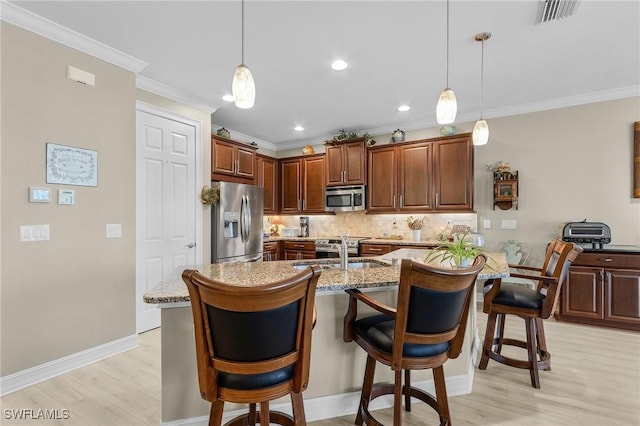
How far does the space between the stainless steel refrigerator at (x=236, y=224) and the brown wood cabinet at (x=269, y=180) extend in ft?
2.64

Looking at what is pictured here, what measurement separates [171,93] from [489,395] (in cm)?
425

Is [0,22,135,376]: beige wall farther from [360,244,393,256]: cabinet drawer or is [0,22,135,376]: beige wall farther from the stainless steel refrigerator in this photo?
[360,244,393,256]: cabinet drawer

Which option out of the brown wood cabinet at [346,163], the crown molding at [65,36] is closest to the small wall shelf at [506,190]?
the brown wood cabinet at [346,163]

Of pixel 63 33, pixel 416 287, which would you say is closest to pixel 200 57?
pixel 63 33

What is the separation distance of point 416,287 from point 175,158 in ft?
11.2

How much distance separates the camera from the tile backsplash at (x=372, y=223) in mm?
4754

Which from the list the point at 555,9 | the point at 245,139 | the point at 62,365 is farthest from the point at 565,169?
the point at 62,365

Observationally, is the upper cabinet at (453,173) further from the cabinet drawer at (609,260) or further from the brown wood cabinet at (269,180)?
the brown wood cabinet at (269,180)

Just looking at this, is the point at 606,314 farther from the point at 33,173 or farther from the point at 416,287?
the point at 33,173

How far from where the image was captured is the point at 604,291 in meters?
3.48

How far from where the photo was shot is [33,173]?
2410mm

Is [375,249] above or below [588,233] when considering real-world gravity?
below

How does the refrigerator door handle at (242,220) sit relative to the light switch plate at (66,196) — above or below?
below

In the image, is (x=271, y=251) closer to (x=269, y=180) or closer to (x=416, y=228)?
(x=269, y=180)
